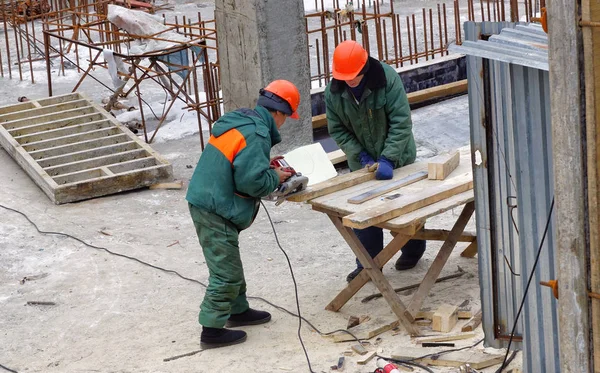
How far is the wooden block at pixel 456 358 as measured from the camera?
5.85 metres

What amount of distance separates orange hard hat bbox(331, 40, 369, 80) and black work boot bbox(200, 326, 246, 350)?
2.02 m

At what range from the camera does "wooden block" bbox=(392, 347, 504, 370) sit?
19.2 ft

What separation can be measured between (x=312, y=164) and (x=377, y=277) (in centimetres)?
98

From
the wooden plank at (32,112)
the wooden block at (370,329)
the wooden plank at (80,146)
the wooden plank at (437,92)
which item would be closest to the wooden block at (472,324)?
the wooden block at (370,329)

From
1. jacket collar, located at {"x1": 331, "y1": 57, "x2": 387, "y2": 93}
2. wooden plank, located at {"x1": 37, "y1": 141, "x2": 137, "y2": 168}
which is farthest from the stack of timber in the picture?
wooden plank, located at {"x1": 37, "y1": 141, "x2": 137, "y2": 168}

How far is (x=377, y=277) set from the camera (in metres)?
6.68

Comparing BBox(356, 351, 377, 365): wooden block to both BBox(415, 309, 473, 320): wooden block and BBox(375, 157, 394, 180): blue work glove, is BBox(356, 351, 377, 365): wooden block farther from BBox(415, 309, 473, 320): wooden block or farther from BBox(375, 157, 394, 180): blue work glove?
BBox(375, 157, 394, 180): blue work glove

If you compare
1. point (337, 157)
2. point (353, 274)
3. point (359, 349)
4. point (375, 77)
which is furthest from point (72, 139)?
point (359, 349)

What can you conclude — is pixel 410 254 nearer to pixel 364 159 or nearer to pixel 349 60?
pixel 364 159

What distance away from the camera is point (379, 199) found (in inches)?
256

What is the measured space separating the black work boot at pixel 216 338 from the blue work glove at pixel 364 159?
171 centimetres

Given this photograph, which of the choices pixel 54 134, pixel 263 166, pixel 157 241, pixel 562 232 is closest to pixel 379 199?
pixel 263 166

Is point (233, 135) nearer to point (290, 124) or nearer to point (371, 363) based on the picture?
point (371, 363)

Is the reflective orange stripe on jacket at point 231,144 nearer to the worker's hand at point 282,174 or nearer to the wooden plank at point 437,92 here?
the worker's hand at point 282,174
